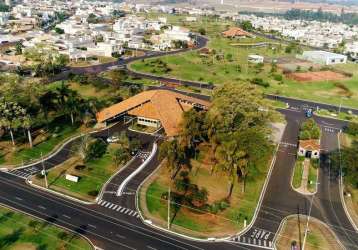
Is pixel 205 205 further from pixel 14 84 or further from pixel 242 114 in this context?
pixel 14 84

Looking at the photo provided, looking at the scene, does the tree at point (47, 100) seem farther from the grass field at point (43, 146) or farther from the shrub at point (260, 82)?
the shrub at point (260, 82)

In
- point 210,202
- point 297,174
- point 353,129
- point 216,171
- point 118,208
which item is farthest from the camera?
point 353,129

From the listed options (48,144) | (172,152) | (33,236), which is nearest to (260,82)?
(172,152)

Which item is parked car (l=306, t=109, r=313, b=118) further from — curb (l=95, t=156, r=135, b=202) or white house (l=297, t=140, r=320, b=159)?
curb (l=95, t=156, r=135, b=202)

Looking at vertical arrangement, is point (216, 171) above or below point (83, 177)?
above

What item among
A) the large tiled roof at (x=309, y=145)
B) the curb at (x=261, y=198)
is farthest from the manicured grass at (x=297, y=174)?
the curb at (x=261, y=198)

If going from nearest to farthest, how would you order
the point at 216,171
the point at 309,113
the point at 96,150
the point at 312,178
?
the point at 216,171, the point at 312,178, the point at 96,150, the point at 309,113

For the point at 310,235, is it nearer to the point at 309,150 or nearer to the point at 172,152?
the point at 172,152
